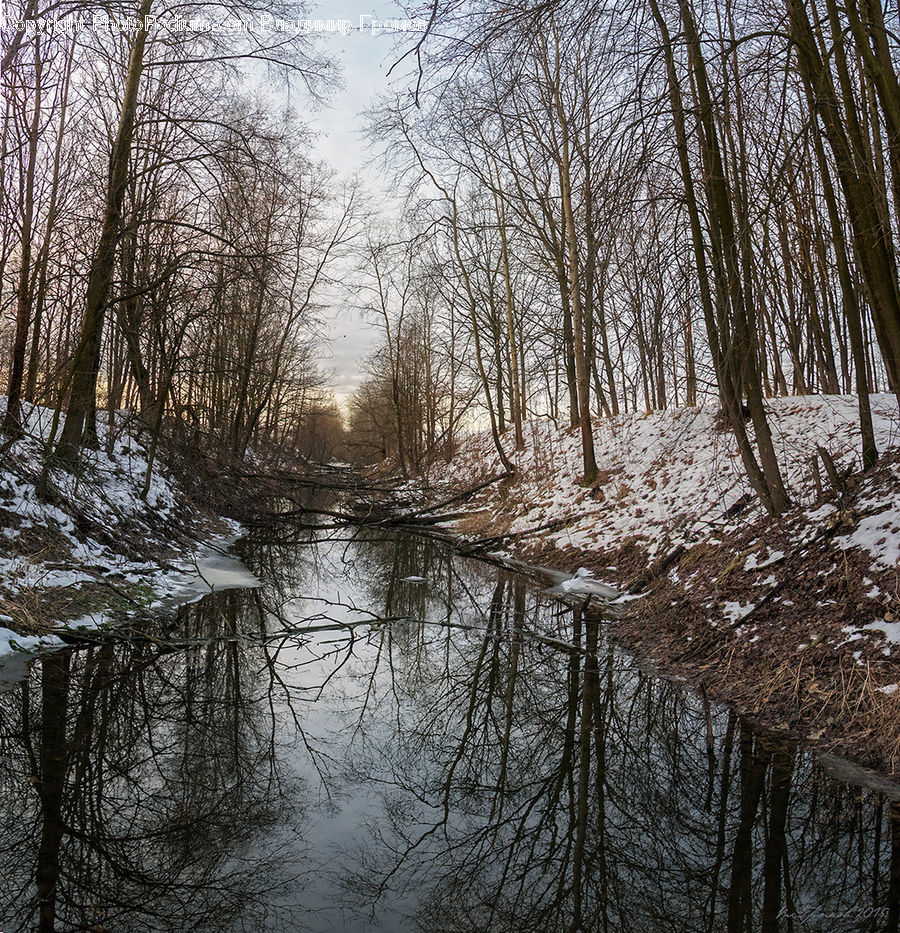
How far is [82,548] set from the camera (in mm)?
8227

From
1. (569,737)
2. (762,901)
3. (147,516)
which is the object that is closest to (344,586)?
(147,516)

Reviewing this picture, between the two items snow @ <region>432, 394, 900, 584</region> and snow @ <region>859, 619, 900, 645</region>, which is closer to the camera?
snow @ <region>859, 619, 900, 645</region>

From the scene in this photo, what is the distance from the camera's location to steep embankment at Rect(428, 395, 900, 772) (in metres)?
4.82

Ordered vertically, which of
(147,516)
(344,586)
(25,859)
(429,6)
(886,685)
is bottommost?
(25,859)

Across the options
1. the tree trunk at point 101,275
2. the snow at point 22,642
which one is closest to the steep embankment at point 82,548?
the snow at point 22,642

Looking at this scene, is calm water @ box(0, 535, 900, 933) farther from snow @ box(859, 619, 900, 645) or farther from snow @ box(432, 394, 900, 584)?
snow @ box(432, 394, 900, 584)

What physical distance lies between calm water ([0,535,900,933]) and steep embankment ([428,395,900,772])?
54cm

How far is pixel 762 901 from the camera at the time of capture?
3010mm

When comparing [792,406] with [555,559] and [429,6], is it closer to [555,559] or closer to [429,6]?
[555,559]

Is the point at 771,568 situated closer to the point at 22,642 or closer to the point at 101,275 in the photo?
the point at 22,642

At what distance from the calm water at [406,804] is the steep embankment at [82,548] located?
865 millimetres

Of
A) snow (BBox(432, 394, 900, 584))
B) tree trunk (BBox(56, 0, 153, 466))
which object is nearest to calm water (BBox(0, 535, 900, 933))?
snow (BBox(432, 394, 900, 584))

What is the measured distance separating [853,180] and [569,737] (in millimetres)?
5261

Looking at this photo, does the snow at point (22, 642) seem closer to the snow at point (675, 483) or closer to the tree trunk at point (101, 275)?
the tree trunk at point (101, 275)
